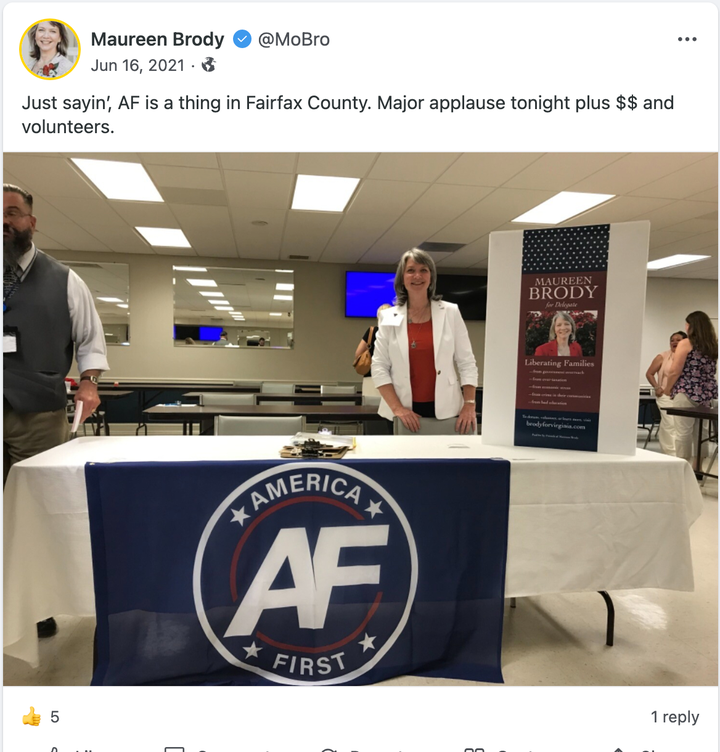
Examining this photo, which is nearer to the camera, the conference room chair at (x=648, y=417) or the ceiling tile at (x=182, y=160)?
the ceiling tile at (x=182, y=160)

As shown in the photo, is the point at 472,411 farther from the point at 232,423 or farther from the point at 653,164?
the point at 653,164

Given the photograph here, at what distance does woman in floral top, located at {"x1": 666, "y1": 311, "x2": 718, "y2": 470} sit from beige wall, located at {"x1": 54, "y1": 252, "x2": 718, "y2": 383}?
3014 mm

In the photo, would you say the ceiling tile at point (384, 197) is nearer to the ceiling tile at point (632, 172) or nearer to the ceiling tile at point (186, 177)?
the ceiling tile at point (186, 177)

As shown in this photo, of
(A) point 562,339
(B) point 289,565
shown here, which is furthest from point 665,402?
(B) point 289,565

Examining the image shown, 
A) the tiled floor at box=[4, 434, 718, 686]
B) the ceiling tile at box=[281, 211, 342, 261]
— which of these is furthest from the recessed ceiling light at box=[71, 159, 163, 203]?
the tiled floor at box=[4, 434, 718, 686]

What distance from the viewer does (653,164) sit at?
3602 millimetres

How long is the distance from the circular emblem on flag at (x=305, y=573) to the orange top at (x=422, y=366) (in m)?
0.87

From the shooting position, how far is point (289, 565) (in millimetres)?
1290

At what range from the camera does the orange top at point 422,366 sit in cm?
209

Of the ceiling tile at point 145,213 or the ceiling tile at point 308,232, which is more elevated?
the ceiling tile at point 308,232

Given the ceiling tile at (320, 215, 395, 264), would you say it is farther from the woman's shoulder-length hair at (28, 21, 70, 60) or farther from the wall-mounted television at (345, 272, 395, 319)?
the woman's shoulder-length hair at (28, 21, 70, 60)

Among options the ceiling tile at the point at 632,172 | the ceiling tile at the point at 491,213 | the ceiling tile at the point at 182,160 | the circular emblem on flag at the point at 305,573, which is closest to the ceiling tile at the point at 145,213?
A: the ceiling tile at the point at 182,160

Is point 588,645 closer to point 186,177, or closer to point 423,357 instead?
point 423,357

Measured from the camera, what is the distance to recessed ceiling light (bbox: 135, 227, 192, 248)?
5.72m
